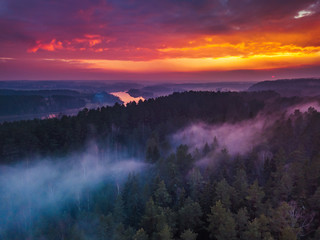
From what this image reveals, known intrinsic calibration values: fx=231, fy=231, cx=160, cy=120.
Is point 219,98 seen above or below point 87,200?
above

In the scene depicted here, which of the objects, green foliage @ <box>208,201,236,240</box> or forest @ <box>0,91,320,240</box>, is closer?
green foliage @ <box>208,201,236,240</box>

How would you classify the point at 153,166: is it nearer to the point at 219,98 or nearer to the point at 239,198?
the point at 239,198

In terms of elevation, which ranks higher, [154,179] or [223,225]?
[154,179]

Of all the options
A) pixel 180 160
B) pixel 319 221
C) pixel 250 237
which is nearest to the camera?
pixel 250 237

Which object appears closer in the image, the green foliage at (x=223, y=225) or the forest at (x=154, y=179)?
the green foliage at (x=223, y=225)

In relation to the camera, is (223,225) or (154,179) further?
(154,179)

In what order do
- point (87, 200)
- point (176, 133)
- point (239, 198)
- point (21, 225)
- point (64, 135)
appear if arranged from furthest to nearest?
point (176, 133), point (64, 135), point (87, 200), point (21, 225), point (239, 198)

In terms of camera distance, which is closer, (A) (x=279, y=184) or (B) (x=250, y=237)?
(B) (x=250, y=237)

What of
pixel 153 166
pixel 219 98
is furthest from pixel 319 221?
pixel 219 98
